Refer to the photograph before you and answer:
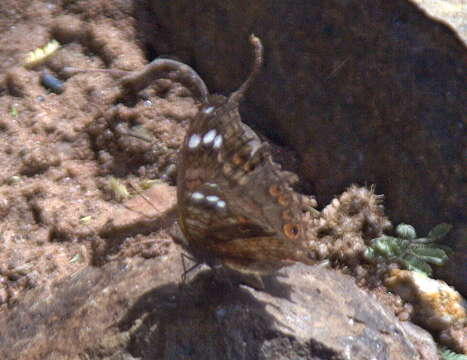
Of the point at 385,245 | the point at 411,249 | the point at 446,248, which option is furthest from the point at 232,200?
the point at 446,248

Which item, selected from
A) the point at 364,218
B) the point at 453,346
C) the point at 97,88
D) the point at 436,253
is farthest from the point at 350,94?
the point at 97,88

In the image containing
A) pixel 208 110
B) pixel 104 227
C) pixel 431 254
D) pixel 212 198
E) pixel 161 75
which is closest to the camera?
pixel 212 198

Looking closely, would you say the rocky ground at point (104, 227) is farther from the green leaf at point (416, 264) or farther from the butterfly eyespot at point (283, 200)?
the butterfly eyespot at point (283, 200)

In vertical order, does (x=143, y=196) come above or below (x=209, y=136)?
below

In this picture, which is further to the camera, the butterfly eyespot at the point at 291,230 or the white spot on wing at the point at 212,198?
the butterfly eyespot at the point at 291,230

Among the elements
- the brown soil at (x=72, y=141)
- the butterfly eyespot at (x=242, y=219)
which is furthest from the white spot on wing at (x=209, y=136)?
the brown soil at (x=72, y=141)

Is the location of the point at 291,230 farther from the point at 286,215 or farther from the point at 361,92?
the point at 361,92

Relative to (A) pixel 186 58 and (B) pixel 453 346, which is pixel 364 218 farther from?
(A) pixel 186 58
